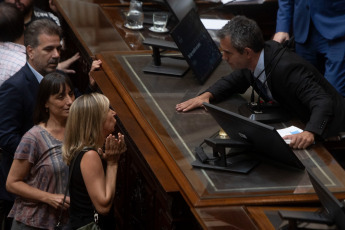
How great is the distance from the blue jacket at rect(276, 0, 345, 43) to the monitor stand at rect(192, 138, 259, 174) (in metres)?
1.51

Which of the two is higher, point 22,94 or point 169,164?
point 169,164

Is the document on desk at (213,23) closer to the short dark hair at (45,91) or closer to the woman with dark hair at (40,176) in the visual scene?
the short dark hair at (45,91)

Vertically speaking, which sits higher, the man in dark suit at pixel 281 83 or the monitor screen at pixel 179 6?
the man in dark suit at pixel 281 83

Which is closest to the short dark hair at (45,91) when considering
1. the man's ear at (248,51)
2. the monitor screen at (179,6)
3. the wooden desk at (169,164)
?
the wooden desk at (169,164)

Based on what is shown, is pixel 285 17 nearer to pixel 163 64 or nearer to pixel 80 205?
pixel 163 64

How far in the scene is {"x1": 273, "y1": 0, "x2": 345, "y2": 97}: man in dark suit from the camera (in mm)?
4562

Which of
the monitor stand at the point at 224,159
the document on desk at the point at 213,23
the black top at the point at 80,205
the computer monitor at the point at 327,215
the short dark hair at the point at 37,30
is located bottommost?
the document on desk at the point at 213,23

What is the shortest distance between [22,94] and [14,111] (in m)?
0.10

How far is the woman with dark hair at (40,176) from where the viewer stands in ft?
11.2

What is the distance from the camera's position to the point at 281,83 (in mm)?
3660

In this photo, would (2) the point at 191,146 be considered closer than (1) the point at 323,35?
Yes

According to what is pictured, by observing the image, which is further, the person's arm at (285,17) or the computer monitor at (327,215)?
the person's arm at (285,17)

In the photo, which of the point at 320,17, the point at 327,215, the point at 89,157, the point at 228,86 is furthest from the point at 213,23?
the point at 327,215

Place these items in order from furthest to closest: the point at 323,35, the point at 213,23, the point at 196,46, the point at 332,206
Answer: the point at 213,23 < the point at 323,35 < the point at 196,46 < the point at 332,206
